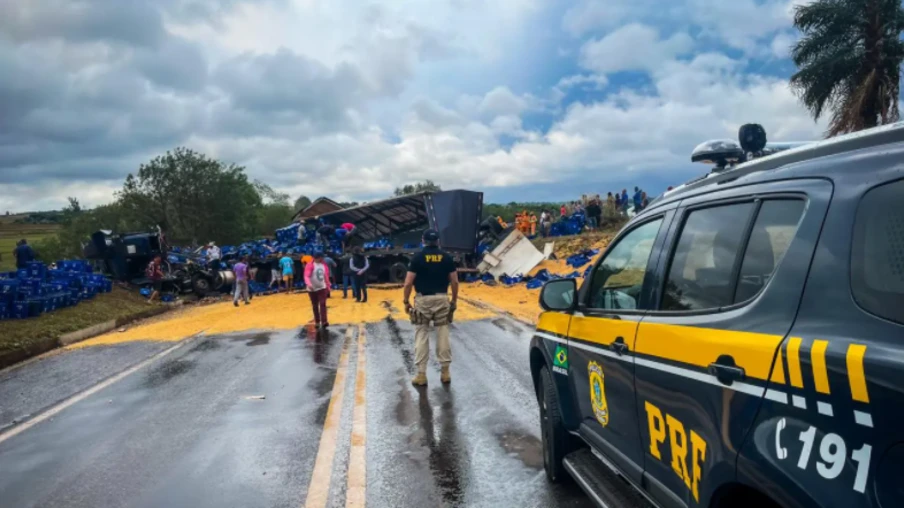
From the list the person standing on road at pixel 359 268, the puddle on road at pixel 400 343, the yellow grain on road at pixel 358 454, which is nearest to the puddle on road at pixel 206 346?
the puddle on road at pixel 400 343

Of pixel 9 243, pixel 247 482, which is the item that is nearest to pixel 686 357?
pixel 247 482

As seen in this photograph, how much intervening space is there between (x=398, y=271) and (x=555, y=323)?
22.7 m

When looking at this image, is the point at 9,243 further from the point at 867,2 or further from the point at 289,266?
the point at 867,2

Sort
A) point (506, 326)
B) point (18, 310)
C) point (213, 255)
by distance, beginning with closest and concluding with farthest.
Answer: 1. point (506, 326)
2. point (18, 310)
3. point (213, 255)

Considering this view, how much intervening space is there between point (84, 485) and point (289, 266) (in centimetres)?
2116

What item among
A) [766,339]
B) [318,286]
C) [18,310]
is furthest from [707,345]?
[18,310]

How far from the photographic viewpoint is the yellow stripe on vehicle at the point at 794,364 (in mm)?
1880

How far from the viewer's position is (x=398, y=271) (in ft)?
88.7

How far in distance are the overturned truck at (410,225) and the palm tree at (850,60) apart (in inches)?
436

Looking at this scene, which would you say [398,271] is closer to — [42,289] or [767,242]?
[42,289]

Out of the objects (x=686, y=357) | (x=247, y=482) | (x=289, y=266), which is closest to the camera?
(x=686, y=357)

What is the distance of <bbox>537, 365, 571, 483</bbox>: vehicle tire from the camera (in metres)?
4.43

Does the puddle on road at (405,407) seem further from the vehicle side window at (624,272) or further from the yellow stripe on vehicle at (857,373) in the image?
the yellow stripe on vehicle at (857,373)

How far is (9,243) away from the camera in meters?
70.8
